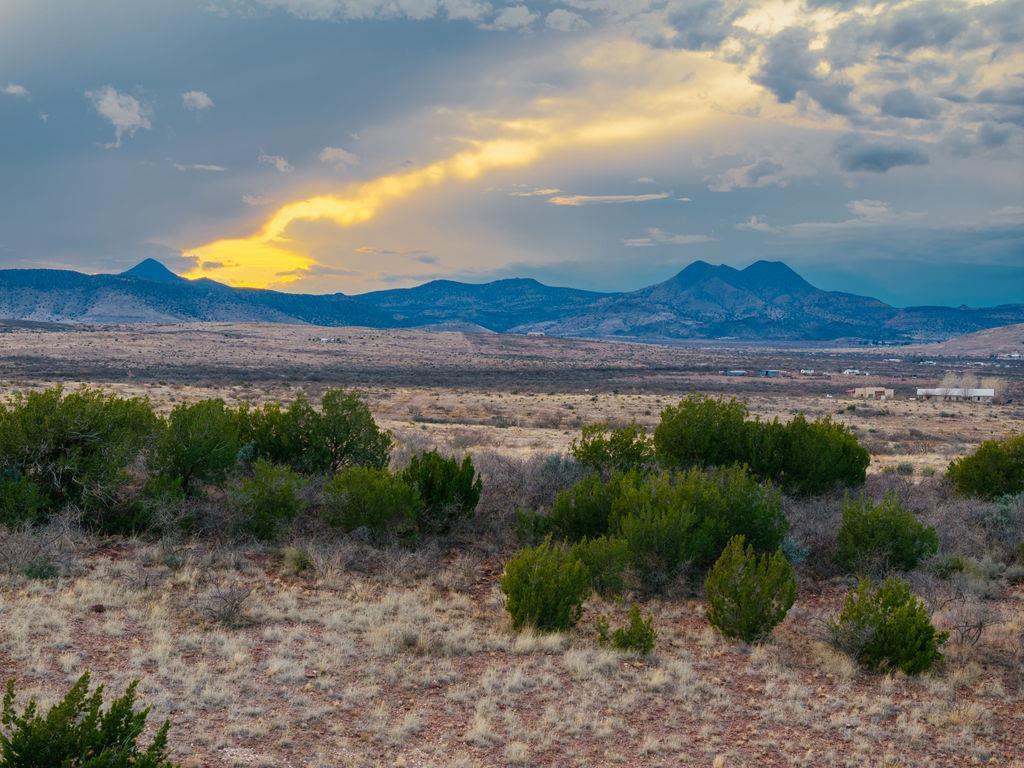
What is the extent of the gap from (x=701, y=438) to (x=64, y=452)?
37.7 feet

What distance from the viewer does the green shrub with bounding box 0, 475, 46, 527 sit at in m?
11.9

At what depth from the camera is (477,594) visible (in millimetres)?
11703

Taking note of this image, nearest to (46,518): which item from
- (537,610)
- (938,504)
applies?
(537,610)

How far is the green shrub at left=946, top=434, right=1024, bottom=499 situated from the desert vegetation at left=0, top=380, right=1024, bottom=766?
1.72 m

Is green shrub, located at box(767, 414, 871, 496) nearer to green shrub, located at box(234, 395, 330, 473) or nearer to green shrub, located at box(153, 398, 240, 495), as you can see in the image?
green shrub, located at box(234, 395, 330, 473)

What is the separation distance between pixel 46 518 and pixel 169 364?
73.3 m

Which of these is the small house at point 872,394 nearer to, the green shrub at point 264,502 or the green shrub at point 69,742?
the green shrub at point 264,502

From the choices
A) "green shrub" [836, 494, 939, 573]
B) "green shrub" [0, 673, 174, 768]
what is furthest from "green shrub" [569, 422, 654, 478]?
"green shrub" [0, 673, 174, 768]

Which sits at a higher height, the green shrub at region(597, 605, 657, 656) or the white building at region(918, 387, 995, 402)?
the green shrub at region(597, 605, 657, 656)

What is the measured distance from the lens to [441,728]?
7.51 m

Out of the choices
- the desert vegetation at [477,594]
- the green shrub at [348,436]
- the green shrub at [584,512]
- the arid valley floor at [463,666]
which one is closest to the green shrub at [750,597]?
the desert vegetation at [477,594]

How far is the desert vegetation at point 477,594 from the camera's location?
7.61 metres

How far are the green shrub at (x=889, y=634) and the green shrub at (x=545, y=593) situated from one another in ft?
9.98

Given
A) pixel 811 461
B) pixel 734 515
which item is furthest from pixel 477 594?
pixel 811 461
